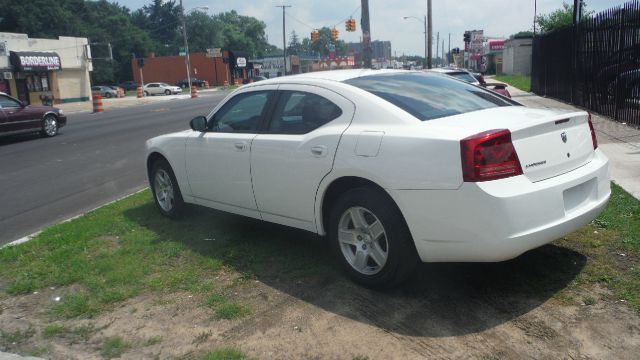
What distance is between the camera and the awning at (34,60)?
42.2 metres

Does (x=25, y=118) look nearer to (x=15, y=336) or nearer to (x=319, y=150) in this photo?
(x=15, y=336)

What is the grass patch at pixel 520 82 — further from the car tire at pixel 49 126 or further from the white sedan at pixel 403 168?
the white sedan at pixel 403 168

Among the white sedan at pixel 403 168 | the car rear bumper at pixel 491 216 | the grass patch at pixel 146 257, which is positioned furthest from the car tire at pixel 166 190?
the car rear bumper at pixel 491 216

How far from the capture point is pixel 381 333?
361 cm

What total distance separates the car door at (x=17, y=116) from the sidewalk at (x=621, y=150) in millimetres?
15133

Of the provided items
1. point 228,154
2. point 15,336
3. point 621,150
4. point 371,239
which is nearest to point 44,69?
point 621,150

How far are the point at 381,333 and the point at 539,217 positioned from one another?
1.22 m

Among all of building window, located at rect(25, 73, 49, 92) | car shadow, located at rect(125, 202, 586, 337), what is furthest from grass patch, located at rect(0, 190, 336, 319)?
building window, located at rect(25, 73, 49, 92)

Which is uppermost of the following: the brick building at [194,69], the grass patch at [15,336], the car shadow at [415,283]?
the brick building at [194,69]

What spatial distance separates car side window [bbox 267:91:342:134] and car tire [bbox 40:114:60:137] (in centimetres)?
1510

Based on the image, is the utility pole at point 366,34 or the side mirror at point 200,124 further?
the utility pole at point 366,34

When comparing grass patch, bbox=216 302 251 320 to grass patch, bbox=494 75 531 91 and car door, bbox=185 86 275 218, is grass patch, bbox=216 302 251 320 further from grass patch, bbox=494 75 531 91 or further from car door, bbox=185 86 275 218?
grass patch, bbox=494 75 531 91

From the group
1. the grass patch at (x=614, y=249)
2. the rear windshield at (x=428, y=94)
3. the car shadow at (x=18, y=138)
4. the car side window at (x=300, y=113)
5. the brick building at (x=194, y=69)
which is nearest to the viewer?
the grass patch at (x=614, y=249)

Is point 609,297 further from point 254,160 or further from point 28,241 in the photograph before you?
point 28,241
